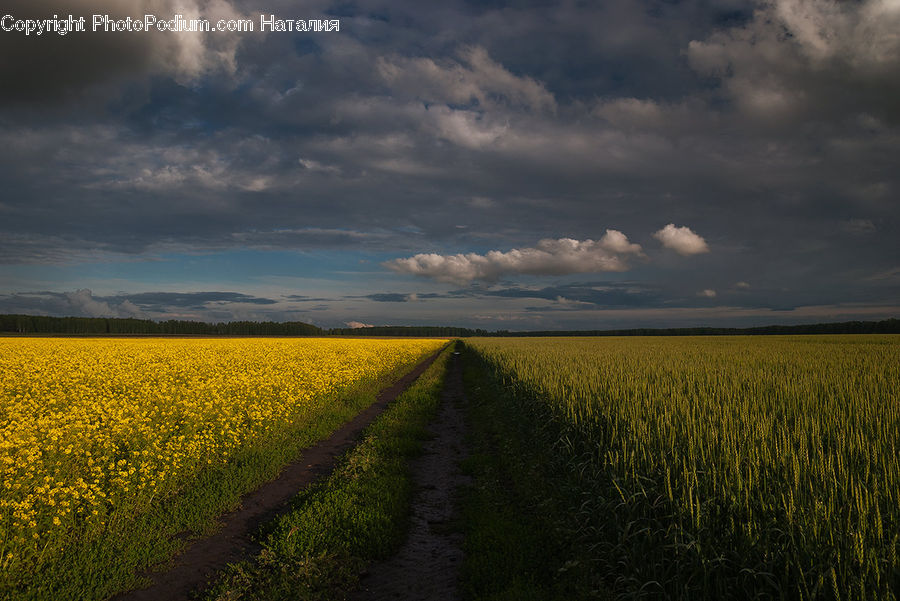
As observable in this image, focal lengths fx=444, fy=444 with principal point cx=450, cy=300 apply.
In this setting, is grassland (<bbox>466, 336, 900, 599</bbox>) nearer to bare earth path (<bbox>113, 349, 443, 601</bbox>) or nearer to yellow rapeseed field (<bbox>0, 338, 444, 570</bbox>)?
bare earth path (<bbox>113, 349, 443, 601</bbox>)

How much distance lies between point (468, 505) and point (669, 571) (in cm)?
362

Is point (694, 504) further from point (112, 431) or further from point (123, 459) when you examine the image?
point (112, 431)

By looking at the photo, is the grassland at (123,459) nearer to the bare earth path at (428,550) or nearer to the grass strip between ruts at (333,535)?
the grass strip between ruts at (333,535)

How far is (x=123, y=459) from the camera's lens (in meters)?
8.52

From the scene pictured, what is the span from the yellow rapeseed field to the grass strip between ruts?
2.64 metres

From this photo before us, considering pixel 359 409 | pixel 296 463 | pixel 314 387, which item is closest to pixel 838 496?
pixel 296 463

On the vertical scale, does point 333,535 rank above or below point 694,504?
below

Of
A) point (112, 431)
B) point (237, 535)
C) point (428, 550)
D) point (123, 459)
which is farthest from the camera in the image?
point (112, 431)

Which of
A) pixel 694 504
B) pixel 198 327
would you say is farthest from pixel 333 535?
pixel 198 327

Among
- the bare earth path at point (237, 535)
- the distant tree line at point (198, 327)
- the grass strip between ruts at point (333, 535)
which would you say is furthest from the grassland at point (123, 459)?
the distant tree line at point (198, 327)

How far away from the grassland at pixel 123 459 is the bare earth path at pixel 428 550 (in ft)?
10.1

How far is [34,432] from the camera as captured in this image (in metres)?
8.88

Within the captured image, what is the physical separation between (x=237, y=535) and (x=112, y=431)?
16.2ft

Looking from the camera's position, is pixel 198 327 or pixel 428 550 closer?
pixel 428 550
